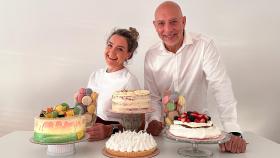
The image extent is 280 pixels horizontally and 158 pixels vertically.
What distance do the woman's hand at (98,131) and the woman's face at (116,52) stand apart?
0.33 metres

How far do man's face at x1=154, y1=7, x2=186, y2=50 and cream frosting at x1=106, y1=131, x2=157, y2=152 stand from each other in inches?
23.6

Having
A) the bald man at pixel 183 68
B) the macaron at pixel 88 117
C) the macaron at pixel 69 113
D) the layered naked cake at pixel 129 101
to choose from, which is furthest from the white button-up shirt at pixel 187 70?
the macaron at pixel 69 113

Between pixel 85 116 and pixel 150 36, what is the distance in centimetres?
93

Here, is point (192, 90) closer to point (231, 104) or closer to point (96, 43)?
point (231, 104)

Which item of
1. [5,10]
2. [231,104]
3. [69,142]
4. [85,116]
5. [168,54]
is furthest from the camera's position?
[5,10]

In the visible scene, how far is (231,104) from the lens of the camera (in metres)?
1.61

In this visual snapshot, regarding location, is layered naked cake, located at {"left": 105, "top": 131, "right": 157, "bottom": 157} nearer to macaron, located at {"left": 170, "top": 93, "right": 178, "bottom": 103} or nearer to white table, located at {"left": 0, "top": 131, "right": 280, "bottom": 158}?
white table, located at {"left": 0, "top": 131, "right": 280, "bottom": 158}

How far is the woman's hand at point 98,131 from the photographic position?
4.86 feet

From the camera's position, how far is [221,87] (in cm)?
166

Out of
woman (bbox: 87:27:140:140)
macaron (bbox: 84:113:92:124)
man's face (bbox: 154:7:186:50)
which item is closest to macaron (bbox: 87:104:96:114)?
macaron (bbox: 84:113:92:124)

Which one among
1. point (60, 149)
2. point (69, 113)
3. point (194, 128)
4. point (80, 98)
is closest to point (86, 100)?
point (80, 98)

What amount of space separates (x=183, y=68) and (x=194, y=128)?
588 millimetres

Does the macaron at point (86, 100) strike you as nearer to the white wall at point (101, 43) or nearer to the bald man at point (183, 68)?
the bald man at point (183, 68)

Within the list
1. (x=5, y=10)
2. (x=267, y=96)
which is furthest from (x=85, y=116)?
(x=267, y=96)
